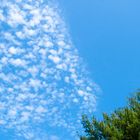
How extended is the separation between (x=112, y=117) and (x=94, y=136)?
54.9 inches

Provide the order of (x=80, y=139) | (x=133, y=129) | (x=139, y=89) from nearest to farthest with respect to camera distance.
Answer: (x=133, y=129) < (x=80, y=139) < (x=139, y=89)

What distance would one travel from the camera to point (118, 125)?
63.8ft

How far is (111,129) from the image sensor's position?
18969mm

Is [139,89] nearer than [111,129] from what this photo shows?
No

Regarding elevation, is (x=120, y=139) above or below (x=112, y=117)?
below

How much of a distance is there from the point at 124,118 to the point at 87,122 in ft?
6.60

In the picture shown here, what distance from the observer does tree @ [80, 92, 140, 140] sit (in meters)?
18.6

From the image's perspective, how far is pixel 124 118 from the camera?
19.5 meters

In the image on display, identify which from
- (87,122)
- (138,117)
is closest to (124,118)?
(138,117)

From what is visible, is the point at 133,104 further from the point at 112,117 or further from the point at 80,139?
the point at 80,139

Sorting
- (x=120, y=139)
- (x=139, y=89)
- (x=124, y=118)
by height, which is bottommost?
(x=120, y=139)

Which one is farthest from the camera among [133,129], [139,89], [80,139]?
[139,89]

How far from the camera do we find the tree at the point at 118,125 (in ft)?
61.0

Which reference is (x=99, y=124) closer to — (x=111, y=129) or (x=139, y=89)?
(x=111, y=129)
